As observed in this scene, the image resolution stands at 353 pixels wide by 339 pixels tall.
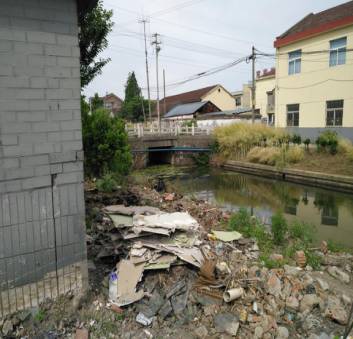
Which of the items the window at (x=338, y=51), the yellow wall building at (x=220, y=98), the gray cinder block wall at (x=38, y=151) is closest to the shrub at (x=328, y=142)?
the window at (x=338, y=51)

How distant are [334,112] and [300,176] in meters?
4.89

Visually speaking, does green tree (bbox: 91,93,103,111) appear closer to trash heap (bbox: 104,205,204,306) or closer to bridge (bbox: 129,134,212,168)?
trash heap (bbox: 104,205,204,306)

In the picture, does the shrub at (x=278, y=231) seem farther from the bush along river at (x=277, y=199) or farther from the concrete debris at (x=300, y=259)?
the bush along river at (x=277, y=199)

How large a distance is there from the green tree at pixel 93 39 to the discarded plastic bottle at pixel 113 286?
6287 millimetres

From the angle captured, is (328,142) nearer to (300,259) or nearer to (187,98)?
(300,259)

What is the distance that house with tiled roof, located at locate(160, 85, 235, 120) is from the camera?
33.6m

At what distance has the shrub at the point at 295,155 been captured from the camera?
614 inches

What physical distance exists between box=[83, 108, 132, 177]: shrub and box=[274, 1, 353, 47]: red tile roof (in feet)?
44.2

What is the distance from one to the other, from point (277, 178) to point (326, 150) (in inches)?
103

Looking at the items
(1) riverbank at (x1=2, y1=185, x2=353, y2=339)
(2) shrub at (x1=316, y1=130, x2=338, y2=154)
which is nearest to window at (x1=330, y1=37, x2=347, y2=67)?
(2) shrub at (x1=316, y1=130, x2=338, y2=154)

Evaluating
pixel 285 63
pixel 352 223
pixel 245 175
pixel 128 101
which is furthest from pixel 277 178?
pixel 128 101

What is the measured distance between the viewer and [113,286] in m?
3.77

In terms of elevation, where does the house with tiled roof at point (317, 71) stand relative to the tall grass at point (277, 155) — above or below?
above

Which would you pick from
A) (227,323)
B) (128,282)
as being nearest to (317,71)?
(227,323)
